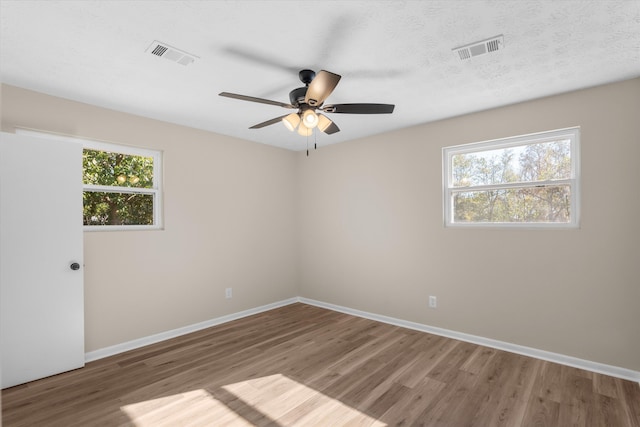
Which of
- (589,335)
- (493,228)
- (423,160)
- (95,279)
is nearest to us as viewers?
(589,335)

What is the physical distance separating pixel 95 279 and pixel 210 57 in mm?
2435

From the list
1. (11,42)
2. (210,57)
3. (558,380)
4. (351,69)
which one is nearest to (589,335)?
(558,380)

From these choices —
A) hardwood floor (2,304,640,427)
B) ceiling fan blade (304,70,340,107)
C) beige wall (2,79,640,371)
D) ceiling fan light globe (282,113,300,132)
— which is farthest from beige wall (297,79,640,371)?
ceiling fan blade (304,70,340,107)

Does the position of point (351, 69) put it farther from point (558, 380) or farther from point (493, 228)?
point (558, 380)

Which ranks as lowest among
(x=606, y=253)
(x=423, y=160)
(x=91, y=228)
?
(x=606, y=253)

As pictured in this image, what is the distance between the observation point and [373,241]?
14.3ft

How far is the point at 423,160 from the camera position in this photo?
12.7 feet

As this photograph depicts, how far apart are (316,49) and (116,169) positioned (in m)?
2.58

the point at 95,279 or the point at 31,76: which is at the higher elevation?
the point at 31,76

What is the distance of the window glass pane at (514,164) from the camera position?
3.06 m

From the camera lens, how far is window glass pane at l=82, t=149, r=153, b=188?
3254 millimetres

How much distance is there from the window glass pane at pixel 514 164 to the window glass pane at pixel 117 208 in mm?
3568

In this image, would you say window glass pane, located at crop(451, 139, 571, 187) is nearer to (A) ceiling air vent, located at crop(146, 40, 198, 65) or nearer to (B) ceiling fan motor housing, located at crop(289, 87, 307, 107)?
(B) ceiling fan motor housing, located at crop(289, 87, 307, 107)

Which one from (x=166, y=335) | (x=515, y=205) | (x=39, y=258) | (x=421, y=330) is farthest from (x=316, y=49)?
(x=166, y=335)
